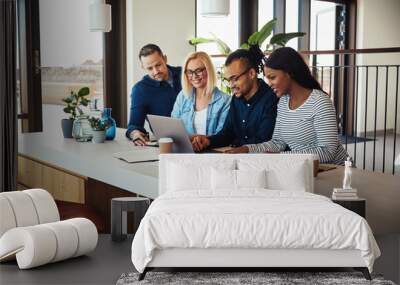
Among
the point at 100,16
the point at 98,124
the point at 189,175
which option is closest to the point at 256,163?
the point at 189,175

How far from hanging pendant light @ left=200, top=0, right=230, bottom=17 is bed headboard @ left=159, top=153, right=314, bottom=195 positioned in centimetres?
107

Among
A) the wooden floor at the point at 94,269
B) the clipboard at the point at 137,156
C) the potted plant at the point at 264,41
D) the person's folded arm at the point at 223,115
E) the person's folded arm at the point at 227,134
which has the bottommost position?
the wooden floor at the point at 94,269

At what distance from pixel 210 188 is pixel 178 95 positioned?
0.85 meters

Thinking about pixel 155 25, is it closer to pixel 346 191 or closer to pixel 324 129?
pixel 324 129

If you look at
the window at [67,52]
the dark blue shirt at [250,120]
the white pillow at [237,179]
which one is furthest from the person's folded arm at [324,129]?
the window at [67,52]

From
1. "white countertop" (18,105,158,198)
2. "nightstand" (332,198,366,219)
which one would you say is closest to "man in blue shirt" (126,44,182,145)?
"white countertop" (18,105,158,198)

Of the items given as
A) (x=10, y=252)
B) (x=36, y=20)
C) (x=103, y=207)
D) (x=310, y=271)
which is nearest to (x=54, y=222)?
(x=10, y=252)

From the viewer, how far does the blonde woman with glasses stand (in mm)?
4195

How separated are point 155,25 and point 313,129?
1485 mm

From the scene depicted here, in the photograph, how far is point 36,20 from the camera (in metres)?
5.13

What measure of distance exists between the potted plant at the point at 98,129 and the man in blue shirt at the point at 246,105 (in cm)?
84

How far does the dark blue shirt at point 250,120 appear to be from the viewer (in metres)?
4.06

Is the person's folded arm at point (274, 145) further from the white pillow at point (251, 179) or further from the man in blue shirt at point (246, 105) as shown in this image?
the white pillow at point (251, 179)

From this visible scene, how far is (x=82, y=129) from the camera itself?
4852 mm
